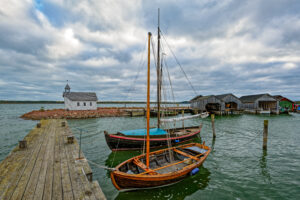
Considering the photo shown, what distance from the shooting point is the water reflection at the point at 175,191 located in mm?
7375

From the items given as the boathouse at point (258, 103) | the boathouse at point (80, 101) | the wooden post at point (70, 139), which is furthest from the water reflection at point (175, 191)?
the boathouse at point (258, 103)

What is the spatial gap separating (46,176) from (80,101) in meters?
42.0

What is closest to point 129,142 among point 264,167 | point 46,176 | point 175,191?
point 175,191

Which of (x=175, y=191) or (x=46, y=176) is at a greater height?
(x=46, y=176)

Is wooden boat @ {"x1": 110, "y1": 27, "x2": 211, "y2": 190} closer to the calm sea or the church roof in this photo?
the calm sea

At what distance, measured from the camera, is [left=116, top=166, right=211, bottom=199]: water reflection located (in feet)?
24.2

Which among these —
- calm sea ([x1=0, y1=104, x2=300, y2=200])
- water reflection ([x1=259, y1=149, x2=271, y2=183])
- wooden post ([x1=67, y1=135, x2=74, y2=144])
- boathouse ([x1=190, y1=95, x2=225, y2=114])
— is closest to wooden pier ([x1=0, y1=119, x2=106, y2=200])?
wooden post ([x1=67, y1=135, x2=74, y2=144])

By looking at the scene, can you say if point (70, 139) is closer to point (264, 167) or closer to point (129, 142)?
point (129, 142)

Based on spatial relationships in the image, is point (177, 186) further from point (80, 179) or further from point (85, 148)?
point (85, 148)

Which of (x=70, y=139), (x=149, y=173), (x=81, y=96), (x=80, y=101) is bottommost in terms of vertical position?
(x=149, y=173)

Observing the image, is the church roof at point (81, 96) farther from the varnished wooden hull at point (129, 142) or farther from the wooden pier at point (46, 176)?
the wooden pier at point (46, 176)

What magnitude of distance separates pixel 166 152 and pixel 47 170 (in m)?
7.61

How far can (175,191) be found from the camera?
25.8ft

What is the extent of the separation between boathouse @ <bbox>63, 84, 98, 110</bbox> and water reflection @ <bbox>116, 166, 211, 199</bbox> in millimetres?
42409
